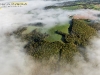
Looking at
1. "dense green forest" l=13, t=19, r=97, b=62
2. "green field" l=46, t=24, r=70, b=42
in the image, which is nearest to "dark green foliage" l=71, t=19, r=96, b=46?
"dense green forest" l=13, t=19, r=97, b=62

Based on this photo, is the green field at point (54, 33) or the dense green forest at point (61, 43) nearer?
the dense green forest at point (61, 43)

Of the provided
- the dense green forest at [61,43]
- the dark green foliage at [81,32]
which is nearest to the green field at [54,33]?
the dense green forest at [61,43]

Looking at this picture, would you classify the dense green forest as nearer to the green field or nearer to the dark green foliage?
the dark green foliage

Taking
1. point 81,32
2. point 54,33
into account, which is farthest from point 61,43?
point 81,32

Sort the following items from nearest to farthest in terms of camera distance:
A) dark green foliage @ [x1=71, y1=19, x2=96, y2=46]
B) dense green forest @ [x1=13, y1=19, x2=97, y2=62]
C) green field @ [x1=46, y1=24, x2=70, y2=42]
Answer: dense green forest @ [x1=13, y1=19, x2=97, y2=62] → dark green foliage @ [x1=71, y1=19, x2=96, y2=46] → green field @ [x1=46, y1=24, x2=70, y2=42]

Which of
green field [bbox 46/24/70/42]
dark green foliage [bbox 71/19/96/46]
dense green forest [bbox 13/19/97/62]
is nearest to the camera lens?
dense green forest [bbox 13/19/97/62]

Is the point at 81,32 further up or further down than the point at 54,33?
further up

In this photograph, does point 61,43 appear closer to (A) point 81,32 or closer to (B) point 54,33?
(B) point 54,33

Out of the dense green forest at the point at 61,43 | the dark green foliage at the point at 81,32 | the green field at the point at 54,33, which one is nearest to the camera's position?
the dense green forest at the point at 61,43

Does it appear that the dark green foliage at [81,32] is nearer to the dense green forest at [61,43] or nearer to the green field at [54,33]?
the dense green forest at [61,43]
